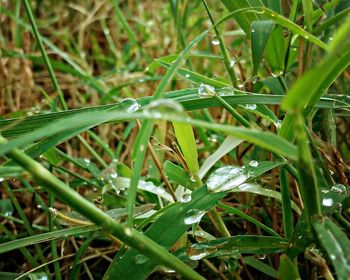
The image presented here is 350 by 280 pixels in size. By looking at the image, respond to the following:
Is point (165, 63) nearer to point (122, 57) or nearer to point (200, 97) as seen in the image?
point (200, 97)

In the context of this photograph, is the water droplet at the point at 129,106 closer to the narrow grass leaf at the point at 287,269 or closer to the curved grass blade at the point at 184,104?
the curved grass blade at the point at 184,104

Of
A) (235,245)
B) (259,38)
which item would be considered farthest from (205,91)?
(235,245)

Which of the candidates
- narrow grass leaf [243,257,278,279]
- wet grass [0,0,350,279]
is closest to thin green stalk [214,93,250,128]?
wet grass [0,0,350,279]

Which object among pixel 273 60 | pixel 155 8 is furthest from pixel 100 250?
pixel 155 8

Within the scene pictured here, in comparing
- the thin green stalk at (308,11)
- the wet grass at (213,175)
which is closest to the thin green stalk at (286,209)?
the wet grass at (213,175)

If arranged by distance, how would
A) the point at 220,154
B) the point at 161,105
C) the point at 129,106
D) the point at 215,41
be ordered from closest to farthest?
1. the point at 161,105
2. the point at 129,106
3. the point at 220,154
4. the point at 215,41

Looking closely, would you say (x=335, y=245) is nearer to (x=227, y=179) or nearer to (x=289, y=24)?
(x=227, y=179)
